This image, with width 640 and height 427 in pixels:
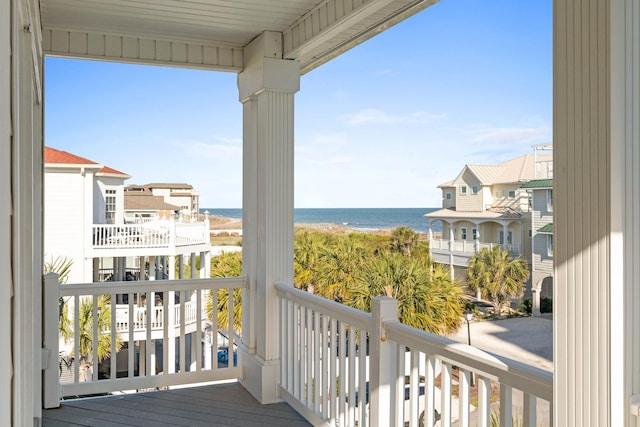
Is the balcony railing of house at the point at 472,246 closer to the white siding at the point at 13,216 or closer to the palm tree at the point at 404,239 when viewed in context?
the white siding at the point at 13,216

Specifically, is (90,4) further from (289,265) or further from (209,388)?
(209,388)

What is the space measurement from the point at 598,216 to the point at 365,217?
34428mm

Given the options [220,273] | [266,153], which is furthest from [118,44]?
[220,273]

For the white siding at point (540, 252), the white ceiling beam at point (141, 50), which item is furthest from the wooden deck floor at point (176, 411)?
the white ceiling beam at point (141, 50)

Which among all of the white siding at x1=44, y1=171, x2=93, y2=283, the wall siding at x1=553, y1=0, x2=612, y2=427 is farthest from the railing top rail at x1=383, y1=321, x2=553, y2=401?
the white siding at x1=44, y1=171, x2=93, y2=283

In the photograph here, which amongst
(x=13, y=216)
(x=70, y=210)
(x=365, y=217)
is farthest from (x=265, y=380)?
(x=365, y=217)

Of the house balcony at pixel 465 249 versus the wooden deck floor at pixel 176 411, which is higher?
the house balcony at pixel 465 249

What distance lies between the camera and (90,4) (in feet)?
11.1

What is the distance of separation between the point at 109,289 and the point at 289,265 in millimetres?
1317

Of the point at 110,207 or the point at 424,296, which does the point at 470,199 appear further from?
the point at 110,207

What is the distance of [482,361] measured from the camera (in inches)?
78.2

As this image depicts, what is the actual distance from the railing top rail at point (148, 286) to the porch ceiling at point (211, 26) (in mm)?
1585

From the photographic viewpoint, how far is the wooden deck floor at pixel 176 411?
3629 mm

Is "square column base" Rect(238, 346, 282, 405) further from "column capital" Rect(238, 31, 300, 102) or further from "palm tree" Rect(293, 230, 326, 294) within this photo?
"palm tree" Rect(293, 230, 326, 294)
